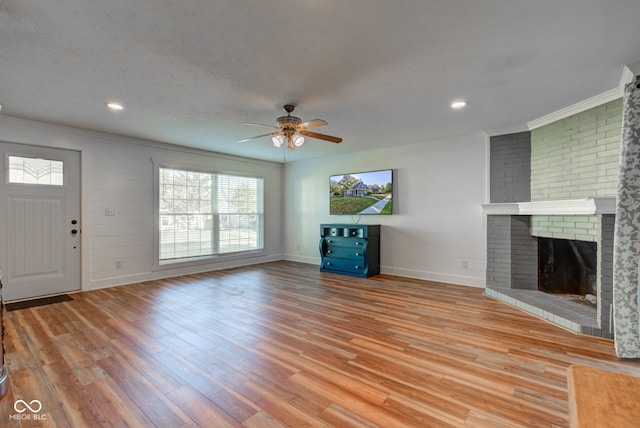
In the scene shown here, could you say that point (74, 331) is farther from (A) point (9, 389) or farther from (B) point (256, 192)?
(B) point (256, 192)

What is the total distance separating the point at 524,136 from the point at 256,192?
521cm

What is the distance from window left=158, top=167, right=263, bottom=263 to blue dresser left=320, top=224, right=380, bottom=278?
1.84 meters

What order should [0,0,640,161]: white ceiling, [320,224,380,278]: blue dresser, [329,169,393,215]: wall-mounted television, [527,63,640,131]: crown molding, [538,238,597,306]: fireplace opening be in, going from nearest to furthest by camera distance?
[0,0,640,161]: white ceiling
[527,63,640,131]: crown molding
[538,238,597,306]: fireplace opening
[320,224,380,278]: blue dresser
[329,169,393,215]: wall-mounted television

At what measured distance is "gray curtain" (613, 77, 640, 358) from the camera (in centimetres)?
251

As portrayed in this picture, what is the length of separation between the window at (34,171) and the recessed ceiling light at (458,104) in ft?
17.6

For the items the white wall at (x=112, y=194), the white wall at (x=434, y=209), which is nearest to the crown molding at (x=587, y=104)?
the white wall at (x=434, y=209)

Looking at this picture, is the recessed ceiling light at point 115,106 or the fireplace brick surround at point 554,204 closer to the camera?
the fireplace brick surround at point 554,204

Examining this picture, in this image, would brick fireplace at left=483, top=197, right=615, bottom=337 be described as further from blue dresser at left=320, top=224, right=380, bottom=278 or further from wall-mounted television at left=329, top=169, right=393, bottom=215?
blue dresser at left=320, top=224, right=380, bottom=278

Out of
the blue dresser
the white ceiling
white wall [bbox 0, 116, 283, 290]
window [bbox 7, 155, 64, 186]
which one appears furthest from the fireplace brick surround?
window [bbox 7, 155, 64, 186]

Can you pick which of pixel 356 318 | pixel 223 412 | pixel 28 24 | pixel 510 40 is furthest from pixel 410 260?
pixel 28 24

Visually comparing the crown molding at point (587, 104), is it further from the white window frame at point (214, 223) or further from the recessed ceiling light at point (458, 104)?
the white window frame at point (214, 223)

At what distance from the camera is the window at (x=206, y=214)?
5.59 meters

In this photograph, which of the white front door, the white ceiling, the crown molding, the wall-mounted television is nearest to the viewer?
the white ceiling

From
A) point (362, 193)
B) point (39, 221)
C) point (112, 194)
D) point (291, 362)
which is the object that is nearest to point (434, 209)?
point (362, 193)
